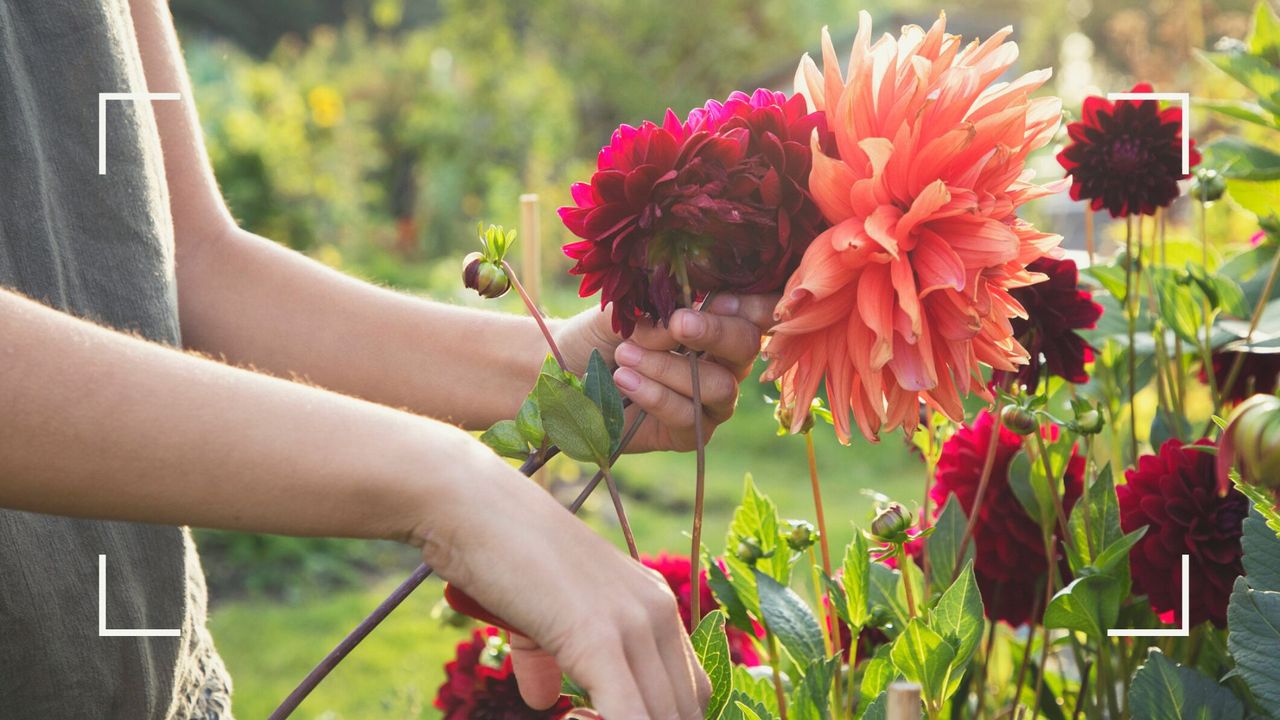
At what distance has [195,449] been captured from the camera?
0.49 m

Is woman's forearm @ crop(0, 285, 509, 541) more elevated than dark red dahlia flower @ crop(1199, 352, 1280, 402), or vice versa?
woman's forearm @ crop(0, 285, 509, 541)

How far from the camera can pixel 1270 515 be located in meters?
0.66

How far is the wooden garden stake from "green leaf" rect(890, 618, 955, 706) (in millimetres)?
157

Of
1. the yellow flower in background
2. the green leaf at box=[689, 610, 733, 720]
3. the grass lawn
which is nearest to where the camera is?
the green leaf at box=[689, 610, 733, 720]

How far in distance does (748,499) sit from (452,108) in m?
7.00

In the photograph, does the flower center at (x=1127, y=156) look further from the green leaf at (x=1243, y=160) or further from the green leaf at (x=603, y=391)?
the green leaf at (x=603, y=391)

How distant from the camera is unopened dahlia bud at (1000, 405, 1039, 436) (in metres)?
0.70

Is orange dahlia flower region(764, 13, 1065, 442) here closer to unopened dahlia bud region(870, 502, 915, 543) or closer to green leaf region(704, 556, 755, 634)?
unopened dahlia bud region(870, 502, 915, 543)

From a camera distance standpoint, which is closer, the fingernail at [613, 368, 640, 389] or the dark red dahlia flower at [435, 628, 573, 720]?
the fingernail at [613, 368, 640, 389]

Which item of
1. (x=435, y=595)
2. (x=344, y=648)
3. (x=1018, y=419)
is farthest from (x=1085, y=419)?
(x=435, y=595)

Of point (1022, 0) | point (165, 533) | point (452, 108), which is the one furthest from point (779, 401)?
point (1022, 0)

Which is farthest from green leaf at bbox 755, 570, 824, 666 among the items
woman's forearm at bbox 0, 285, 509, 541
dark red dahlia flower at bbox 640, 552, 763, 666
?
woman's forearm at bbox 0, 285, 509, 541

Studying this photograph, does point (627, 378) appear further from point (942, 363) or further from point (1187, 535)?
point (1187, 535)

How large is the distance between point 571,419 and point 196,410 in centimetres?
19
